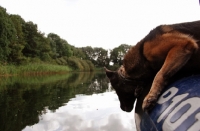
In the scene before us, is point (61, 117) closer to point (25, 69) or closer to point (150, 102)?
point (150, 102)

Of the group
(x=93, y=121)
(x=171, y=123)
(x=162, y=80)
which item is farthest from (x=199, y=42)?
(x=93, y=121)

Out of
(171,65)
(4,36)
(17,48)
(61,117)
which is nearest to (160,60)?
(171,65)

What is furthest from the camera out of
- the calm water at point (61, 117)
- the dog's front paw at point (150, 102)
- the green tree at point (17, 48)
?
the green tree at point (17, 48)

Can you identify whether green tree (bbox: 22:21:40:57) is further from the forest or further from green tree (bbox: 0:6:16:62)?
green tree (bbox: 0:6:16:62)

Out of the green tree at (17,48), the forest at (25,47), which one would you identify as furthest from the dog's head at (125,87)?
the green tree at (17,48)

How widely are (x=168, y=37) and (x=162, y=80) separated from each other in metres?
0.48

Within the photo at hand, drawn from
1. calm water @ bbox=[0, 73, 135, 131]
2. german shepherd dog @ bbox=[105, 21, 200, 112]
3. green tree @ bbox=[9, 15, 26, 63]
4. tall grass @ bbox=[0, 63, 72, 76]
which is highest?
green tree @ bbox=[9, 15, 26, 63]

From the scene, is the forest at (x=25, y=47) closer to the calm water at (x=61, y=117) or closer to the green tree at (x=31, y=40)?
the green tree at (x=31, y=40)

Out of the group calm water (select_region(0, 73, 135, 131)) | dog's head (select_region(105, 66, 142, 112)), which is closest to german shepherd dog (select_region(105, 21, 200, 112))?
dog's head (select_region(105, 66, 142, 112))

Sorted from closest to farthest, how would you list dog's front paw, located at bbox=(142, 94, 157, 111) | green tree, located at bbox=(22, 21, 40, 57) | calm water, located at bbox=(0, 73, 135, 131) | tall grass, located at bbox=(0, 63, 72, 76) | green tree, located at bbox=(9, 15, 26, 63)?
dog's front paw, located at bbox=(142, 94, 157, 111)
calm water, located at bbox=(0, 73, 135, 131)
tall grass, located at bbox=(0, 63, 72, 76)
green tree, located at bbox=(9, 15, 26, 63)
green tree, located at bbox=(22, 21, 40, 57)

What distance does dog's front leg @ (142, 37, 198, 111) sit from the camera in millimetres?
2260

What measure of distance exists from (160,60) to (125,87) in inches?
27.7

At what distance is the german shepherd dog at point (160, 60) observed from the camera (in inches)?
90.0

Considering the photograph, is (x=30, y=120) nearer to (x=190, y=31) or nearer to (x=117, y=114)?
(x=117, y=114)
